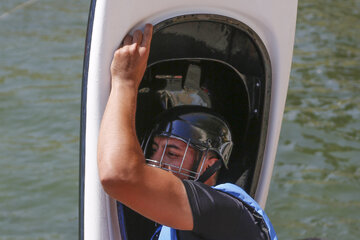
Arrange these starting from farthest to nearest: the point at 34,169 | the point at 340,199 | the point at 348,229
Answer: the point at 34,169 → the point at 340,199 → the point at 348,229

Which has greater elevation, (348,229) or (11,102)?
(11,102)

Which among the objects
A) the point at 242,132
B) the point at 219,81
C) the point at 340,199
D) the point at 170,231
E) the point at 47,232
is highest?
the point at 219,81

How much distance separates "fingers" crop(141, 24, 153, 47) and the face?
0.39 m

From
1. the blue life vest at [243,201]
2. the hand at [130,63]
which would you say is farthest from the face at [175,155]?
the hand at [130,63]

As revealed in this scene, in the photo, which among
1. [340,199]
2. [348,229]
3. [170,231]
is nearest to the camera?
[170,231]

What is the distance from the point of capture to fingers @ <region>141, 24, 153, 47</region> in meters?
2.03

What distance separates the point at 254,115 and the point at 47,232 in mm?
2150

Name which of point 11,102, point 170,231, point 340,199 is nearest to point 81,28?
point 11,102

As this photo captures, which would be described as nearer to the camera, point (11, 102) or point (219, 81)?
point (219, 81)

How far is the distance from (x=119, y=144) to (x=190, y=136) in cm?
56

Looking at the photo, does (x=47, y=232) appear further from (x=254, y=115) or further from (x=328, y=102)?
(x=328, y=102)

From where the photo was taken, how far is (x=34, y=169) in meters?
4.68

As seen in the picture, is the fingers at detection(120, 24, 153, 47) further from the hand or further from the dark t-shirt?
the dark t-shirt

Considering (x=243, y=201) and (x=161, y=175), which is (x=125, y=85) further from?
(x=243, y=201)
